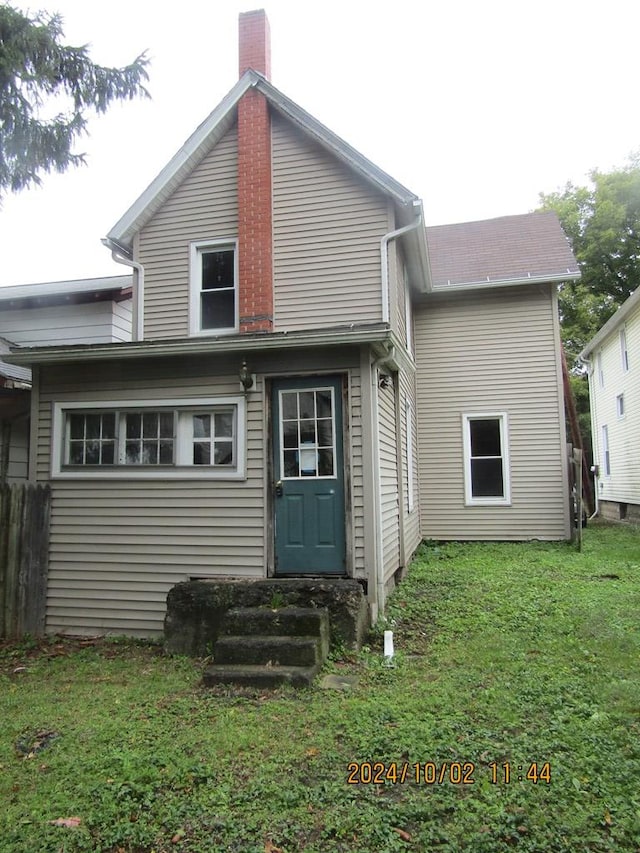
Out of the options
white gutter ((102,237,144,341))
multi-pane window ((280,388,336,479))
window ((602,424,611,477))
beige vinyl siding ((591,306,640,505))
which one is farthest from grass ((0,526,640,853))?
window ((602,424,611,477))

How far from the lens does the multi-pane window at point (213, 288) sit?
8594 millimetres

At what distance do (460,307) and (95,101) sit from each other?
7.61 meters

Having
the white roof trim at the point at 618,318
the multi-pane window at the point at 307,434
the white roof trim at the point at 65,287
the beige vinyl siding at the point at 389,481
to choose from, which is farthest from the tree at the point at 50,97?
the white roof trim at the point at 618,318

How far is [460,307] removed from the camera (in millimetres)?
12016

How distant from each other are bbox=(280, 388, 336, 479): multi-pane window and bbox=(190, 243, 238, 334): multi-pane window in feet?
8.69

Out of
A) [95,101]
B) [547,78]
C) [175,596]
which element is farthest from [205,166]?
[547,78]

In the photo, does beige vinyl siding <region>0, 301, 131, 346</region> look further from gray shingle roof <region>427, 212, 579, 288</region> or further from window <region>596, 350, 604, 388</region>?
window <region>596, 350, 604, 388</region>

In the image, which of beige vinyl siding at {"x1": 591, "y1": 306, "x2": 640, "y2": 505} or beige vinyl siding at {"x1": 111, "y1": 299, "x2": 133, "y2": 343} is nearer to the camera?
beige vinyl siding at {"x1": 111, "y1": 299, "x2": 133, "y2": 343}

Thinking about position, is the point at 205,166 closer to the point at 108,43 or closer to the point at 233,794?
the point at 108,43

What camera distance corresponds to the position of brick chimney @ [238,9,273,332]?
8094mm

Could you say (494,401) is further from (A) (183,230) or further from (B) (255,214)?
(A) (183,230)

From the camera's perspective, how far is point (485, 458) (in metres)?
11.8

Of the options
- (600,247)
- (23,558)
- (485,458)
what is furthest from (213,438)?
(600,247)

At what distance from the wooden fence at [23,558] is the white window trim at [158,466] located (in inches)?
16.5
